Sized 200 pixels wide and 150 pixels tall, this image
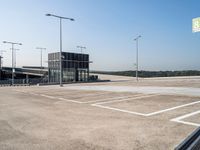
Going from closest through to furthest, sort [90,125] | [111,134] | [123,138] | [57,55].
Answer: [123,138]
[111,134]
[90,125]
[57,55]

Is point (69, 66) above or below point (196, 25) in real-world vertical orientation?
below

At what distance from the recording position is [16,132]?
6.39 meters

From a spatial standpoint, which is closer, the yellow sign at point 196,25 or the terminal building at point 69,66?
the yellow sign at point 196,25

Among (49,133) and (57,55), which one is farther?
(57,55)

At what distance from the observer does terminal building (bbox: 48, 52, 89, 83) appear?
44.0m

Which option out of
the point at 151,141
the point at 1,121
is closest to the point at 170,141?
the point at 151,141

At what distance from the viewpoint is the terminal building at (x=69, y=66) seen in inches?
1732

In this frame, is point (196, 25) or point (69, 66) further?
point (69, 66)

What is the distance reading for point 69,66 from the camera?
4469 cm

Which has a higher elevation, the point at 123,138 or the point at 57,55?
the point at 57,55

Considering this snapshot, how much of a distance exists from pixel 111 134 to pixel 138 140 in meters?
0.87

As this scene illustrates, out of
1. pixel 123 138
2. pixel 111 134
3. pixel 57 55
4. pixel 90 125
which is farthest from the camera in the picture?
pixel 57 55

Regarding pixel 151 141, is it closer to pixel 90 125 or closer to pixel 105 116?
pixel 90 125

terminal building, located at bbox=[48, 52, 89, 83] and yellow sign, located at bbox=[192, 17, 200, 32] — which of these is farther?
terminal building, located at bbox=[48, 52, 89, 83]
